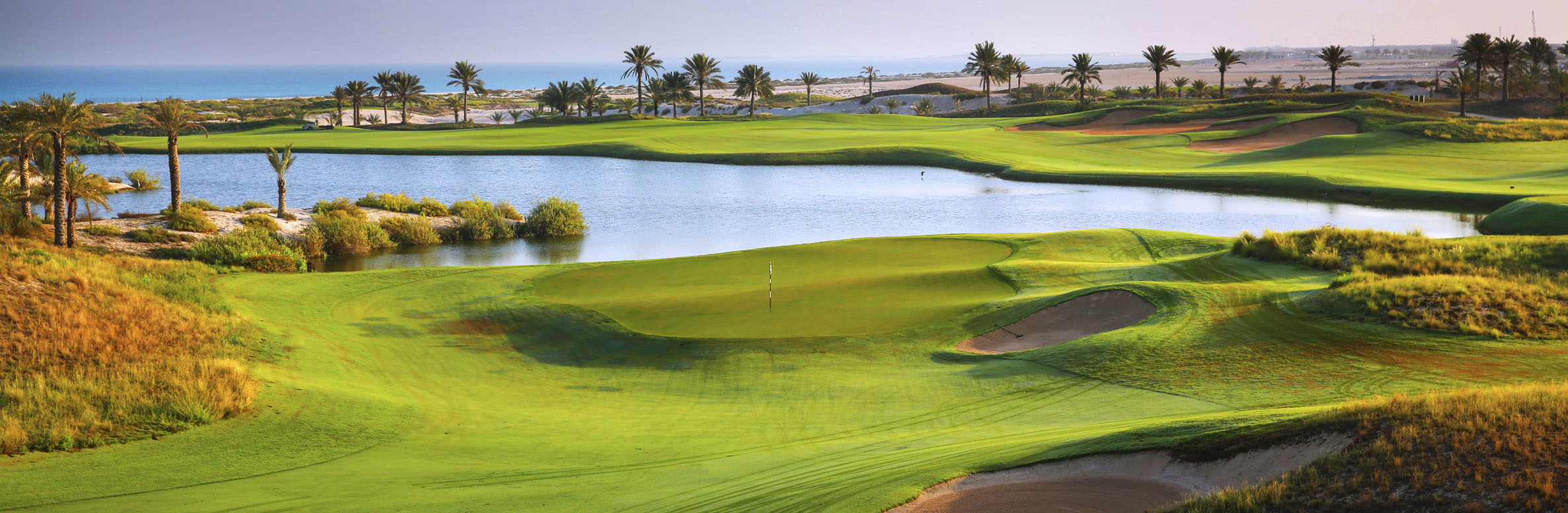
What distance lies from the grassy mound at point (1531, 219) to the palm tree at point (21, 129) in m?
44.2

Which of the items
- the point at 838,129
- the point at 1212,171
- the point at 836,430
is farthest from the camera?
the point at 838,129

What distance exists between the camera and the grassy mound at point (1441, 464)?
20.5 feet

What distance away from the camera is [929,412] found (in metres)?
12.6

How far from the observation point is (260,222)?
3709 centimetres

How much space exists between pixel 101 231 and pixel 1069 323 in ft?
106

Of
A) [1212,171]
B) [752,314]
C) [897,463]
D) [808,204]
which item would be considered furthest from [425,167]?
[897,463]

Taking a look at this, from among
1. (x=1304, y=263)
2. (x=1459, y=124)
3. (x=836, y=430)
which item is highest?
(x=1459, y=124)

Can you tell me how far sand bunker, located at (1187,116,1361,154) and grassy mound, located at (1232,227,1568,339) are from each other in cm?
4257

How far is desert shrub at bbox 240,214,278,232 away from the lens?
3666 cm

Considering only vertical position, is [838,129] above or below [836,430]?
above

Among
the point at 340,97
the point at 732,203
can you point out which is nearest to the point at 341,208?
the point at 732,203

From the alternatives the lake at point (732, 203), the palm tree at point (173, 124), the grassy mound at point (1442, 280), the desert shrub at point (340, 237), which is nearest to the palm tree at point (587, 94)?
the lake at point (732, 203)

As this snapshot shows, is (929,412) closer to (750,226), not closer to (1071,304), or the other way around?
(1071,304)

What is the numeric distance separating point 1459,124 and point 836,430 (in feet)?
197
